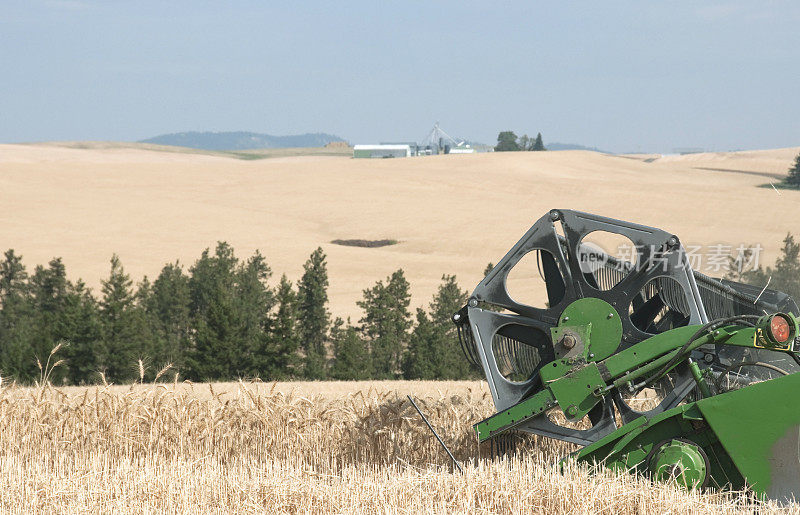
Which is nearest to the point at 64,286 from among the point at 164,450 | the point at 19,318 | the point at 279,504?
the point at 19,318

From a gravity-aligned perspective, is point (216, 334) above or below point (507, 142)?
below

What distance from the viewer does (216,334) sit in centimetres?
2667

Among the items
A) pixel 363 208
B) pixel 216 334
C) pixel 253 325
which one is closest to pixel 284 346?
pixel 216 334

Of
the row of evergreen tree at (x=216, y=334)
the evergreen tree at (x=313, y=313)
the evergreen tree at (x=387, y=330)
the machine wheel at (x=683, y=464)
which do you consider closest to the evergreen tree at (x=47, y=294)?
the row of evergreen tree at (x=216, y=334)

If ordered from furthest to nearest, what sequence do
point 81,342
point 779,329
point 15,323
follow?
point 15,323 → point 81,342 → point 779,329

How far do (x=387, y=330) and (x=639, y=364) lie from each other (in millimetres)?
24873

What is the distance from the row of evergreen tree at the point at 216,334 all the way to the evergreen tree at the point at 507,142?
126191 mm

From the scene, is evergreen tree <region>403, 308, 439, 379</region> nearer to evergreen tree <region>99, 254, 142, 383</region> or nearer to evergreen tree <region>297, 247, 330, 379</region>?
evergreen tree <region>297, 247, 330, 379</region>

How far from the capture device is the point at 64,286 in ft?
111

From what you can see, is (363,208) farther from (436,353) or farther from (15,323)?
(436,353)

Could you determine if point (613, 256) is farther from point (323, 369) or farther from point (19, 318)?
point (19, 318)

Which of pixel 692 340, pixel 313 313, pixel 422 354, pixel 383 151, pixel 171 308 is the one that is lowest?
pixel 422 354

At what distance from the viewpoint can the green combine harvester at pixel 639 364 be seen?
5590 millimetres

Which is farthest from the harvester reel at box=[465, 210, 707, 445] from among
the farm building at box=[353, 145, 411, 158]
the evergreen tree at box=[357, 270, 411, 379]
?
the farm building at box=[353, 145, 411, 158]
